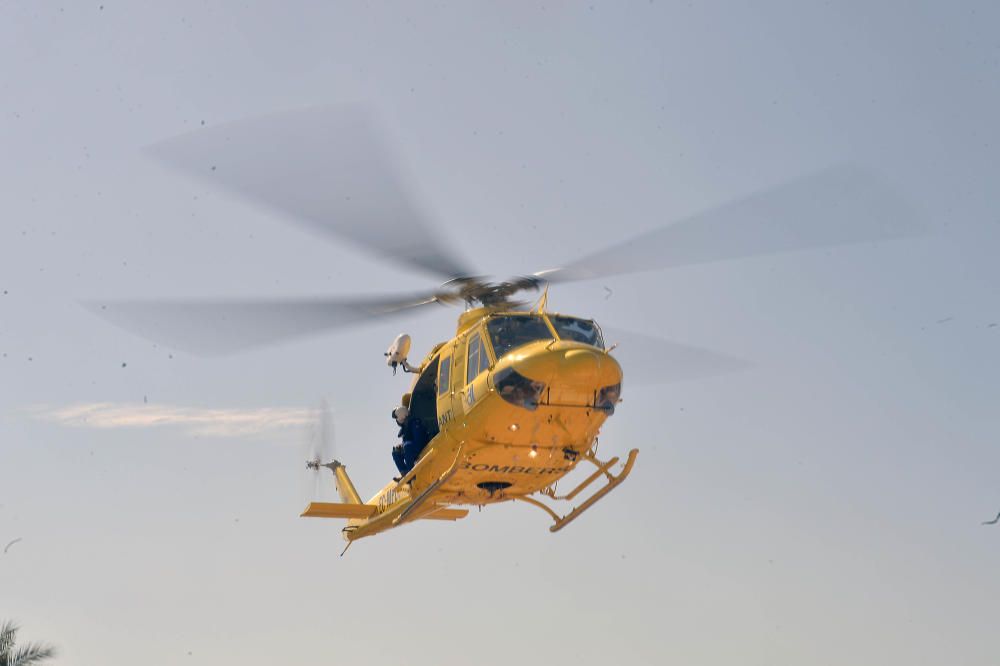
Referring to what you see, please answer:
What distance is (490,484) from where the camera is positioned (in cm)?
2216

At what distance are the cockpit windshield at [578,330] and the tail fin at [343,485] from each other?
9.17 m

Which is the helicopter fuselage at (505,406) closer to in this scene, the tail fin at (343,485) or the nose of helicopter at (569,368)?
the nose of helicopter at (569,368)

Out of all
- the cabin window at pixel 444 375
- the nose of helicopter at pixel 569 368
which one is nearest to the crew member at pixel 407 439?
the cabin window at pixel 444 375

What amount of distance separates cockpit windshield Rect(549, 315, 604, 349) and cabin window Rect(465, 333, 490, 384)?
1476 millimetres

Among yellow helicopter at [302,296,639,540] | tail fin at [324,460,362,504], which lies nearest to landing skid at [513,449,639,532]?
yellow helicopter at [302,296,639,540]

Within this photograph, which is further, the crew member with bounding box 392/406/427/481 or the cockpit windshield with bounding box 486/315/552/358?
the crew member with bounding box 392/406/427/481

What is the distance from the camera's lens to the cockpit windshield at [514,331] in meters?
20.5

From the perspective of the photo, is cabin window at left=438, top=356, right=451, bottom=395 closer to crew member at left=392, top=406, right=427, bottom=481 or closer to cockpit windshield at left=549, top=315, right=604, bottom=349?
crew member at left=392, top=406, right=427, bottom=481

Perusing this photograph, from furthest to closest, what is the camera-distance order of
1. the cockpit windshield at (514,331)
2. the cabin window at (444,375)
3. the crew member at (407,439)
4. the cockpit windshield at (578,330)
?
the crew member at (407,439)
the cabin window at (444,375)
the cockpit windshield at (578,330)
the cockpit windshield at (514,331)

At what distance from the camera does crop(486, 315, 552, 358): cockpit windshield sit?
20.5 meters

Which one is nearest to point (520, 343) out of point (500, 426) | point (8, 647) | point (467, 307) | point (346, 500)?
point (500, 426)

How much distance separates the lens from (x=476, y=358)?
2095 centimetres

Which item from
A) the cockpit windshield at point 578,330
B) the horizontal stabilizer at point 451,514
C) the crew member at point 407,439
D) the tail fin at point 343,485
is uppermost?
the cockpit windshield at point 578,330

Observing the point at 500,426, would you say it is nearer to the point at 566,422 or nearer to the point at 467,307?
the point at 566,422
